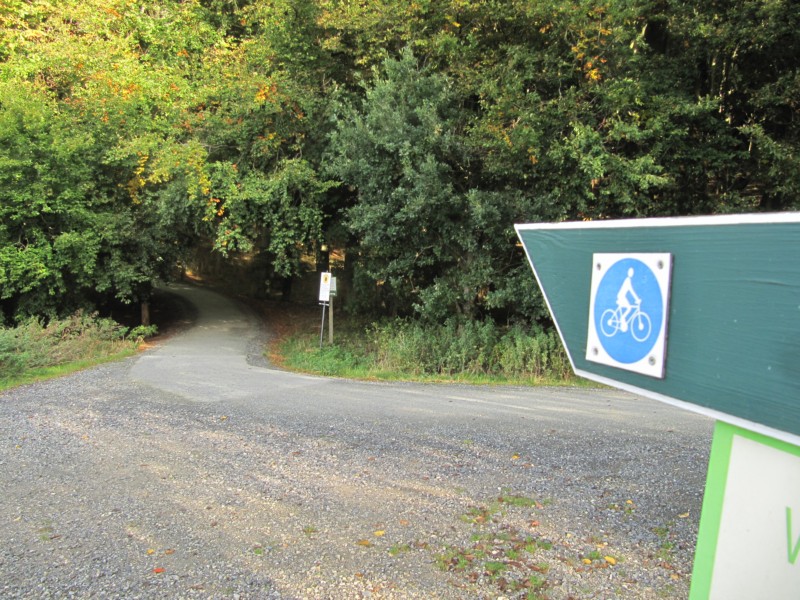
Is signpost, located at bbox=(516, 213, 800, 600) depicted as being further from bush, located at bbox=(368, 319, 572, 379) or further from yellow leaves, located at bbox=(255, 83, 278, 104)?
yellow leaves, located at bbox=(255, 83, 278, 104)

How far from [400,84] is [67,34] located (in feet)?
36.5

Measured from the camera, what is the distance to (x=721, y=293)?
1.72m

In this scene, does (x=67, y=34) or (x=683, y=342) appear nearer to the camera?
(x=683, y=342)

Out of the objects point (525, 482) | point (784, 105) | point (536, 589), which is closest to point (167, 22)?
point (784, 105)

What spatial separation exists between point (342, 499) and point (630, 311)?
327 centimetres

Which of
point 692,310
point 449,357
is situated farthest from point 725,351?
point 449,357

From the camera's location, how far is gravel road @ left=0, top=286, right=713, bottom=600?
136 inches

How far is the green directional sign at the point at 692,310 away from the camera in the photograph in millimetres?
1564

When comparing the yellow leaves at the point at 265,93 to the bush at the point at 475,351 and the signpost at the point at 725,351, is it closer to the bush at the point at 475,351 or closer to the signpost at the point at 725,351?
the bush at the point at 475,351

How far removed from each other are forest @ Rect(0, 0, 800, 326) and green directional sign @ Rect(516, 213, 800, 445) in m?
10.3

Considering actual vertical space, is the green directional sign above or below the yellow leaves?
below

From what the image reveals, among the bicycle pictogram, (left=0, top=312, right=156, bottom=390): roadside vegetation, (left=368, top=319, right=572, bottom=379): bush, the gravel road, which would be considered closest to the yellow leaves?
(left=368, top=319, right=572, bottom=379): bush

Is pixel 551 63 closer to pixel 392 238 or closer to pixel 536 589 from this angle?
pixel 392 238

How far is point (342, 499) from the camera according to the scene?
15.1ft
